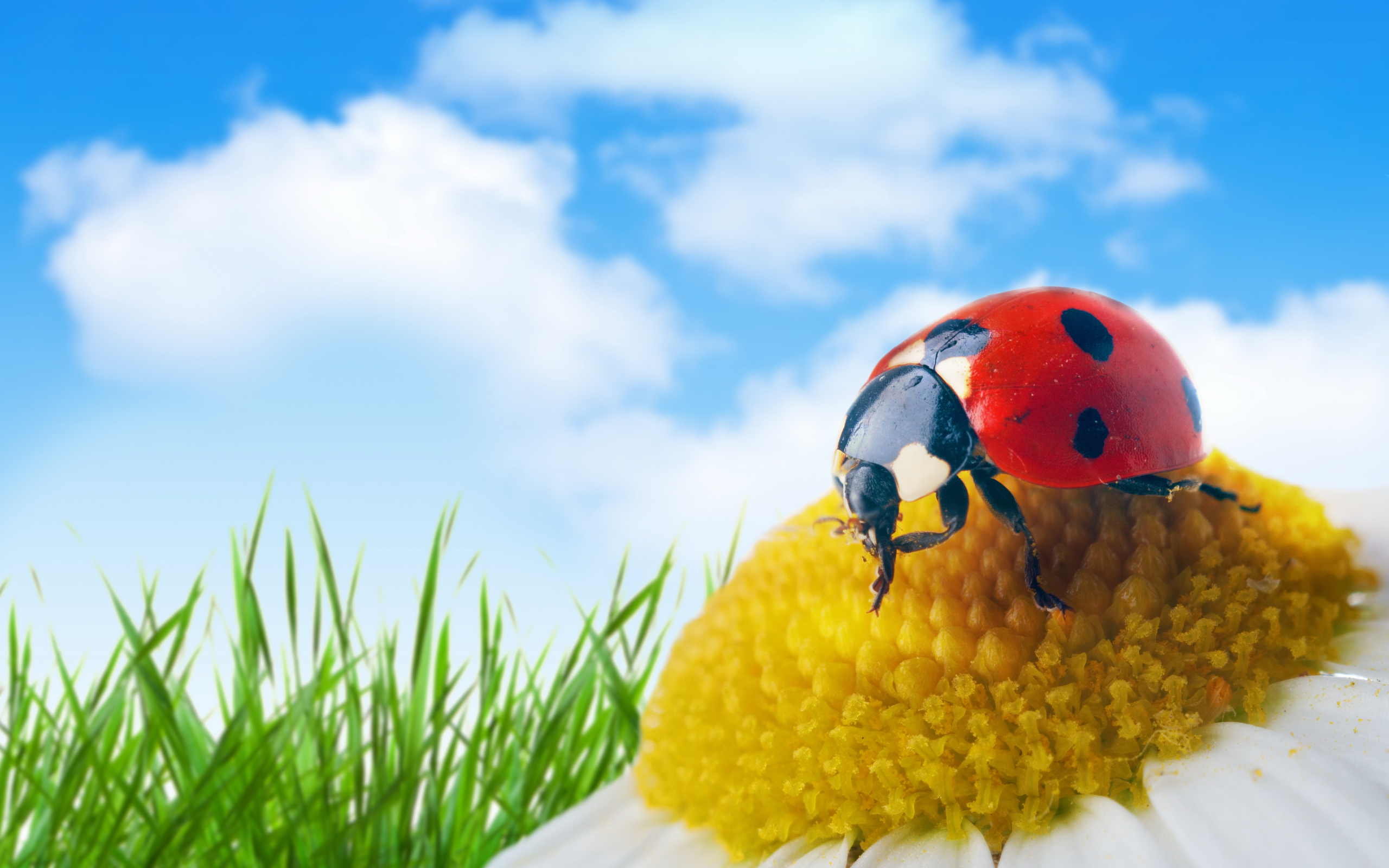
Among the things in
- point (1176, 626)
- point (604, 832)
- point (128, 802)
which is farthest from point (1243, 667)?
point (128, 802)

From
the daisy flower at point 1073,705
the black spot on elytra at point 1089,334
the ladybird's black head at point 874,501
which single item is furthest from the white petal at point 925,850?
the black spot on elytra at point 1089,334

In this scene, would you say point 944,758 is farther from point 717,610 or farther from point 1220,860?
point 717,610

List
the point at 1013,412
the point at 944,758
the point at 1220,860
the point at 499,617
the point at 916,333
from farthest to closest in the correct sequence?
the point at 499,617 → the point at 916,333 → the point at 1013,412 → the point at 944,758 → the point at 1220,860

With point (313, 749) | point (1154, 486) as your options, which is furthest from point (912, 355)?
point (313, 749)

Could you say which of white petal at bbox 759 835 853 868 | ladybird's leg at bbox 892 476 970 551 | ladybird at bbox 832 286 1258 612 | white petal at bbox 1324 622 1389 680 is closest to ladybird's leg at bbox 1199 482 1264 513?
ladybird at bbox 832 286 1258 612

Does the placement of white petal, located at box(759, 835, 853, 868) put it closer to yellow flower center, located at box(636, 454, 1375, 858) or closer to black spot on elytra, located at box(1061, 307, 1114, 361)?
yellow flower center, located at box(636, 454, 1375, 858)

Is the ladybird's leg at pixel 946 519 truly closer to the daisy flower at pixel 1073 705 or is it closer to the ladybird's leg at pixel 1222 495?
the daisy flower at pixel 1073 705
